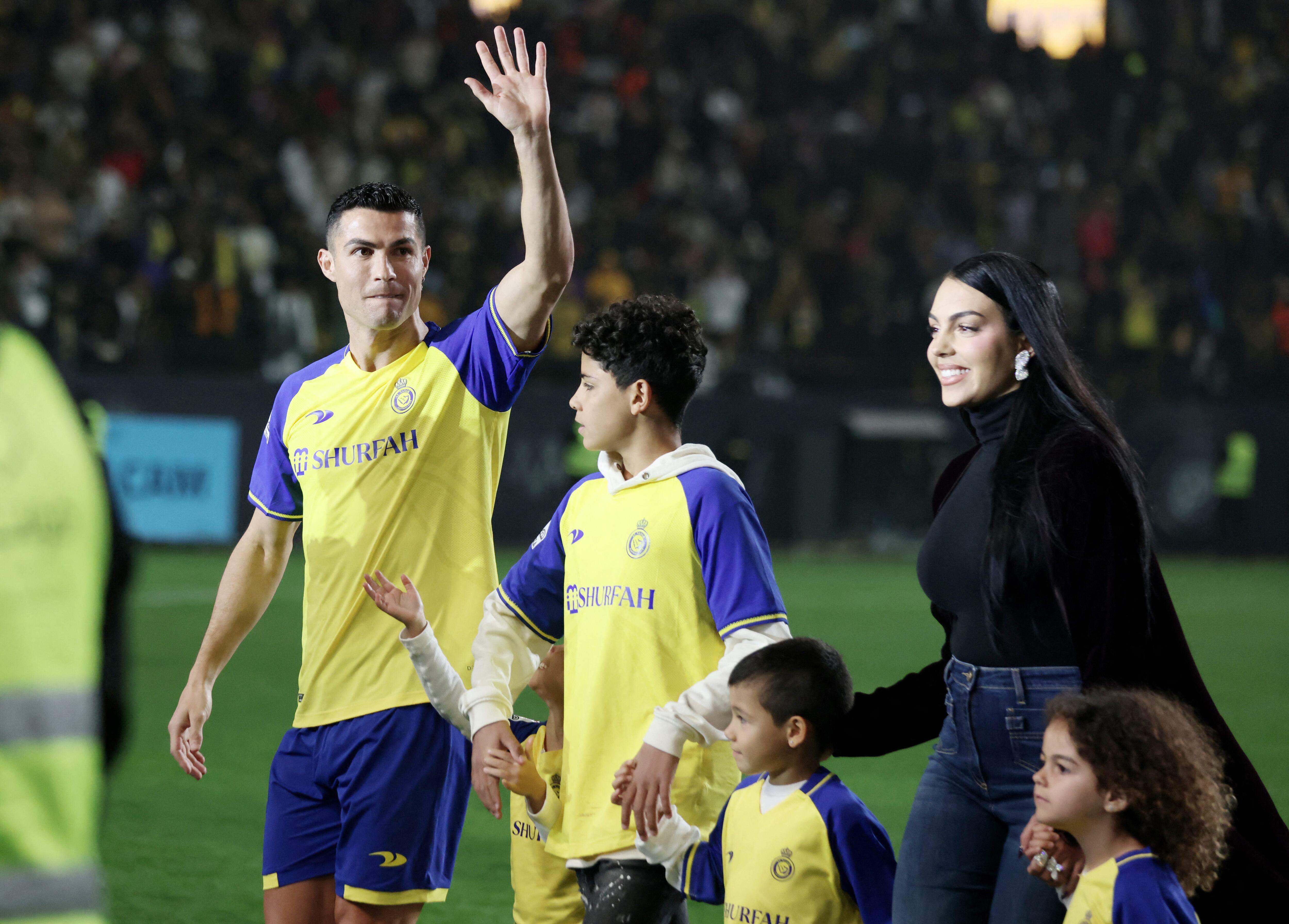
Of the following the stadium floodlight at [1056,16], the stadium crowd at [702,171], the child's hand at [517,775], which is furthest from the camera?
the stadium floodlight at [1056,16]

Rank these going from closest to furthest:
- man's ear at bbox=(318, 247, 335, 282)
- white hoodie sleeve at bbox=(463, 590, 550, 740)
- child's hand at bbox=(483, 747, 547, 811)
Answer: child's hand at bbox=(483, 747, 547, 811) → white hoodie sleeve at bbox=(463, 590, 550, 740) → man's ear at bbox=(318, 247, 335, 282)

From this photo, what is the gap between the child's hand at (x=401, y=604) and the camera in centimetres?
343

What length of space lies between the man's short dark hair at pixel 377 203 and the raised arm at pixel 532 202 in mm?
354

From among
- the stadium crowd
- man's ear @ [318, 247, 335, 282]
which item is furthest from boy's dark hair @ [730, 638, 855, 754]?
the stadium crowd

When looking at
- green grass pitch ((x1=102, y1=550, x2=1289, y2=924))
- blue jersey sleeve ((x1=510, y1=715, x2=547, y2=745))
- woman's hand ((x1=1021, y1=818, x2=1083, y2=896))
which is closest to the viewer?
woman's hand ((x1=1021, y1=818, x2=1083, y2=896))

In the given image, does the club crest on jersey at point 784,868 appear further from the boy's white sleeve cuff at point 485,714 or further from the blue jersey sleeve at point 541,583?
the blue jersey sleeve at point 541,583

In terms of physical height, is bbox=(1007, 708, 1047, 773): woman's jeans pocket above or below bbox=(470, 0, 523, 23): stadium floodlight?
below

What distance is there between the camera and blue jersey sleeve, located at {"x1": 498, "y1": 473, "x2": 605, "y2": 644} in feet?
11.8

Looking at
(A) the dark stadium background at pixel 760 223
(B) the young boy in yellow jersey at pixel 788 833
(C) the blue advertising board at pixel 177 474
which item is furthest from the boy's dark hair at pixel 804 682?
(C) the blue advertising board at pixel 177 474

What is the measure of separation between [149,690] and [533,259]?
627 centimetres

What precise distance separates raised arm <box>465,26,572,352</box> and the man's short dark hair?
0.35 meters

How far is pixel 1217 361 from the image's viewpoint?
18.8m

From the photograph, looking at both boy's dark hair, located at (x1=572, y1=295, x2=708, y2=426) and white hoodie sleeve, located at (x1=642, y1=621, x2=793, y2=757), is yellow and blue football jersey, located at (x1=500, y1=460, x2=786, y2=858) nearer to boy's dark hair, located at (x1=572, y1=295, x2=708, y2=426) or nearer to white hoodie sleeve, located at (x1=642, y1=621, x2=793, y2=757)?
white hoodie sleeve, located at (x1=642, y1=621, x2=793, y2=757)

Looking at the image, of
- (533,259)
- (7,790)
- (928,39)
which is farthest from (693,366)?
(928,39)
